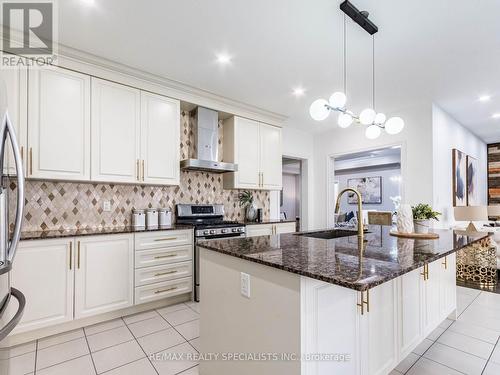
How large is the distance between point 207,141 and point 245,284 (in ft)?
8.26

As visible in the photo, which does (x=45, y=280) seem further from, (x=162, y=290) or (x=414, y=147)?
(x=414, y=147)

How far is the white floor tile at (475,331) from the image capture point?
7.52 feet

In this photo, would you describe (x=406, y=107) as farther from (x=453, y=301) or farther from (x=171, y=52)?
(x=171, y=52)

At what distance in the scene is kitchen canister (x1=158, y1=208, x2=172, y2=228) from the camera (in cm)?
328

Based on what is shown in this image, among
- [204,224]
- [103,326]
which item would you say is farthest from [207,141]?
[103,326]

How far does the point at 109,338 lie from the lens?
7.61ft

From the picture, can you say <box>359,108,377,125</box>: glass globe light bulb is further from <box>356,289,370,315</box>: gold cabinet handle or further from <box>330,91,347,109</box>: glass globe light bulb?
<box>356,289,370,315</box>: gold cabinet handle

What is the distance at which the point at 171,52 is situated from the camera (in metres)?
2.57

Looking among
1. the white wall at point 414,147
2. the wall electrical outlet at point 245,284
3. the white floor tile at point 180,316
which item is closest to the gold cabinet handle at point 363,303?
the wall electrical outlet at point 245,284

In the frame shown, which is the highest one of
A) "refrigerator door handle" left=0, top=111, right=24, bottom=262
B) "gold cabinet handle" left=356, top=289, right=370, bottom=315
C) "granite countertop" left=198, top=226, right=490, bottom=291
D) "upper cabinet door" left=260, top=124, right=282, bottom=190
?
"upper cabinet door" left=260, top=124, right=282, bottom=190

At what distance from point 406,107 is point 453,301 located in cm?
276

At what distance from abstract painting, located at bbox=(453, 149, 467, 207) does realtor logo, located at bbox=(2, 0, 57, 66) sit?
5.52 meters

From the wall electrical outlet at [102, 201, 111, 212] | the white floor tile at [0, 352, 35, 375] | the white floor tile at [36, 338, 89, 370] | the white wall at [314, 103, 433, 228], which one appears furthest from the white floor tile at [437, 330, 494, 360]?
the wall electrical outlet at [102, 201, 111, 212]

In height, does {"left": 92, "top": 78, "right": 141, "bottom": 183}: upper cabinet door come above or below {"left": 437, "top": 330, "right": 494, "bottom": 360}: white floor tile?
above
